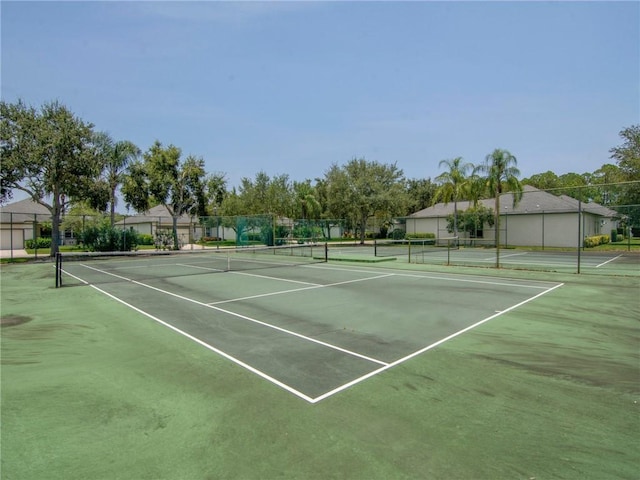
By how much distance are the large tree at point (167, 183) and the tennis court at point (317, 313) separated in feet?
70.1

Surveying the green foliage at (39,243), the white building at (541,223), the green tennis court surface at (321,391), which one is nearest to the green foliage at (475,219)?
the white building at (541,223)

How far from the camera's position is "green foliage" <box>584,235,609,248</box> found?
31.4m

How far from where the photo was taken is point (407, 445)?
10.8 ft

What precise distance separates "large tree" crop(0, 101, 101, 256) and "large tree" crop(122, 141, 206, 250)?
8401mm

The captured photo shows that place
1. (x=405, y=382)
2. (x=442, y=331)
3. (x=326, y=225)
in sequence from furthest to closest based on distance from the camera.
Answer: (x=326, y=225) < (x=442, y=331) < (x=405, y=382)

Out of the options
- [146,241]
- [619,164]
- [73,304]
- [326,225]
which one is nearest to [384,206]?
[326,225]

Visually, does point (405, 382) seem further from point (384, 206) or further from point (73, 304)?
point (384, 206)

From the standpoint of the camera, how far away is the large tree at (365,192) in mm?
43625

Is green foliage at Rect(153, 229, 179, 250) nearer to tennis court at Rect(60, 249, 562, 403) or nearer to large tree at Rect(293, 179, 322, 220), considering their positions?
tennis court at Rect(60, 249, 562, 403)

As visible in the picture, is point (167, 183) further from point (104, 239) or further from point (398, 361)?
point (398, 361)

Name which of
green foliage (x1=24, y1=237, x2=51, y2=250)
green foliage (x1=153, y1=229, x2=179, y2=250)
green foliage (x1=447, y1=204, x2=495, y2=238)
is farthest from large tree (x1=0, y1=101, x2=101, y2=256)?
green foliage (x1=447, y1=204, x2=495, y2=238)

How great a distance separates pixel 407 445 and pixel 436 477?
0.45 m

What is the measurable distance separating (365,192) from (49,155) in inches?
1200

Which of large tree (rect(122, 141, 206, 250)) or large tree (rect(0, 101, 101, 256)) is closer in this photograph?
large tree (rect(0, 101, 101, 256))
